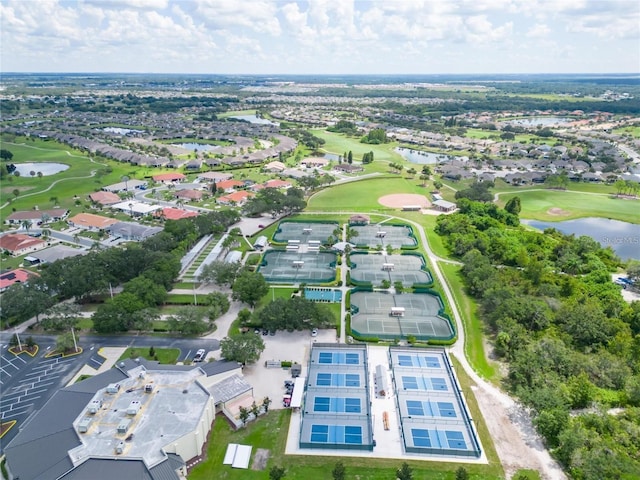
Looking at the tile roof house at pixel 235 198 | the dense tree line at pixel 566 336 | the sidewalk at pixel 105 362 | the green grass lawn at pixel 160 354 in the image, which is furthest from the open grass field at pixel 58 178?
the dense tree line at pixel 566 336

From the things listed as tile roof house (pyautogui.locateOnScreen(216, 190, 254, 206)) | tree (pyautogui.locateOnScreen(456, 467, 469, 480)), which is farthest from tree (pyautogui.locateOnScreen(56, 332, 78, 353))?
tile roof house (pyautogui.locateOnScreen(216, 190, 254, 206))

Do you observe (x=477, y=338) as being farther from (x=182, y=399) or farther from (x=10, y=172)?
(x=10, y=172)

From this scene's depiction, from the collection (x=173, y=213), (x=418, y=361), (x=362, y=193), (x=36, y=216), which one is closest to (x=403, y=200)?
(x=362, y=193)

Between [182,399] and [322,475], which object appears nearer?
[322,475]

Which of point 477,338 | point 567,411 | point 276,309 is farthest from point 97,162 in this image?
point 567,411

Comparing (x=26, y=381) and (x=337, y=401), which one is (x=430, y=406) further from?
(x=26, y=381)

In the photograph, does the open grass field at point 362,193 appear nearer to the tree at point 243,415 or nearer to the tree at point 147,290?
the tree at point 147,290
